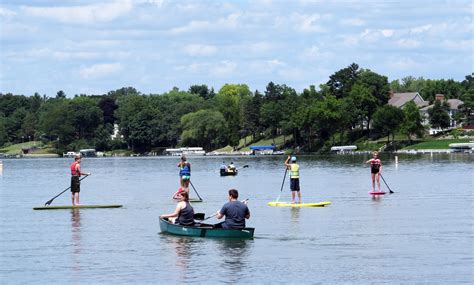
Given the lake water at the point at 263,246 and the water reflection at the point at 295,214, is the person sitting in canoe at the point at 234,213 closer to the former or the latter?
the lake water at the point at 263,246

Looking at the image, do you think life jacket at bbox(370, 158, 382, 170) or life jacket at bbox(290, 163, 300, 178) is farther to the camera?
life jacket at bbox(370, 158, 382, 170)

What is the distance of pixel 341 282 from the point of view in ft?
81.4

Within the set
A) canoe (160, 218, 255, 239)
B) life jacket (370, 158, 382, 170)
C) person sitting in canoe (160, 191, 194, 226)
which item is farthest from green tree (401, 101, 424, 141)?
person sitting in canoe (160, 191, 194, 226)

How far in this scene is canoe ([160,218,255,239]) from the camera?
3212 centimetres

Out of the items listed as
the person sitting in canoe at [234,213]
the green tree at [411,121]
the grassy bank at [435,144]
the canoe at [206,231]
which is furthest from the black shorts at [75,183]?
the green tree at [411,121]

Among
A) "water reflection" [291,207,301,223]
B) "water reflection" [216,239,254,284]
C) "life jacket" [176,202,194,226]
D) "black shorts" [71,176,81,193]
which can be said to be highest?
"black shorts" [71,176,81,193]

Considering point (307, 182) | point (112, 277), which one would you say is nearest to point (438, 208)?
point (112, 277)

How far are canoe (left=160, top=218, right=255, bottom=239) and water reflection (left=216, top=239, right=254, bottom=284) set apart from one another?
195 millimetres

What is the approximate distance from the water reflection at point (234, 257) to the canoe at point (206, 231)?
195 millimetres

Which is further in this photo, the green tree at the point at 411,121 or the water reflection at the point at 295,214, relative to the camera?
the green tree at the point at 411,121

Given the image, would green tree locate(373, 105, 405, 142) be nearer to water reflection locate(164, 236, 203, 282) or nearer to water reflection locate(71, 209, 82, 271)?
water reflection locate(71, 209, 82, 271)

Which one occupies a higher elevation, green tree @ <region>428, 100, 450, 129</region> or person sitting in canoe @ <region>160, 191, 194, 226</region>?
green tree @ <region>428, 100, 450, 129</region>

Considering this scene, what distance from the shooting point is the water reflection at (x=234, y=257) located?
85.0ft

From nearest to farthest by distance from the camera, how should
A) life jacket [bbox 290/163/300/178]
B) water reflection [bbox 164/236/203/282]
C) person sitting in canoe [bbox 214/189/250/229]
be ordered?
water reflection [bbox 164/236/203/282]
person sitting in canoe [bbox 214/189/250/229]
life jacket [bbox 290/163/300/178]
